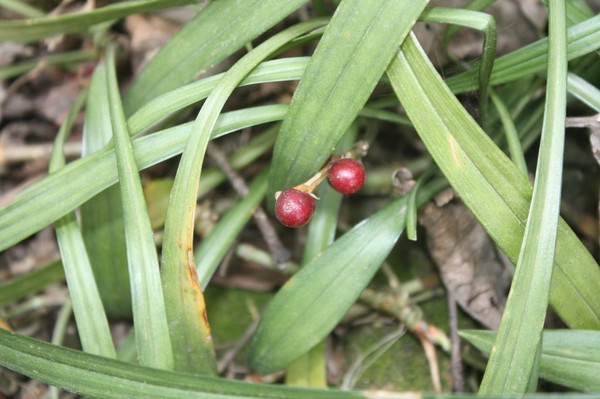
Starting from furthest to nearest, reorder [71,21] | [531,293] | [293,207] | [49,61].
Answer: [49,61] → [71,21] → [293,207] → [531,293]

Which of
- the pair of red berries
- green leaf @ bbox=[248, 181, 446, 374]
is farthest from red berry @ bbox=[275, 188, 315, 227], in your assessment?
green leaf @ bbox=[248, 181, 446, 374]

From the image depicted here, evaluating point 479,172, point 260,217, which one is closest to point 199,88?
point 260,217

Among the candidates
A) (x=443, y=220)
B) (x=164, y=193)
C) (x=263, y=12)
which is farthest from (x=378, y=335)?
(x=263, y=12)

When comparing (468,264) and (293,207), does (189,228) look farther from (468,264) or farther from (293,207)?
(468,264)

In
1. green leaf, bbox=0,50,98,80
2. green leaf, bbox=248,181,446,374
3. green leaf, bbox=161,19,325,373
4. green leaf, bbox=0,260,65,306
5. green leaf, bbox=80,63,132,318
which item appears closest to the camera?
green leaf, bbox=161,19,325,373

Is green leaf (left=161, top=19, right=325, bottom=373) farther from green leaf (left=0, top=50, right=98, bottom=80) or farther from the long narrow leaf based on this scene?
green leaf (left=0, top=50, right=98, bottom=80)
